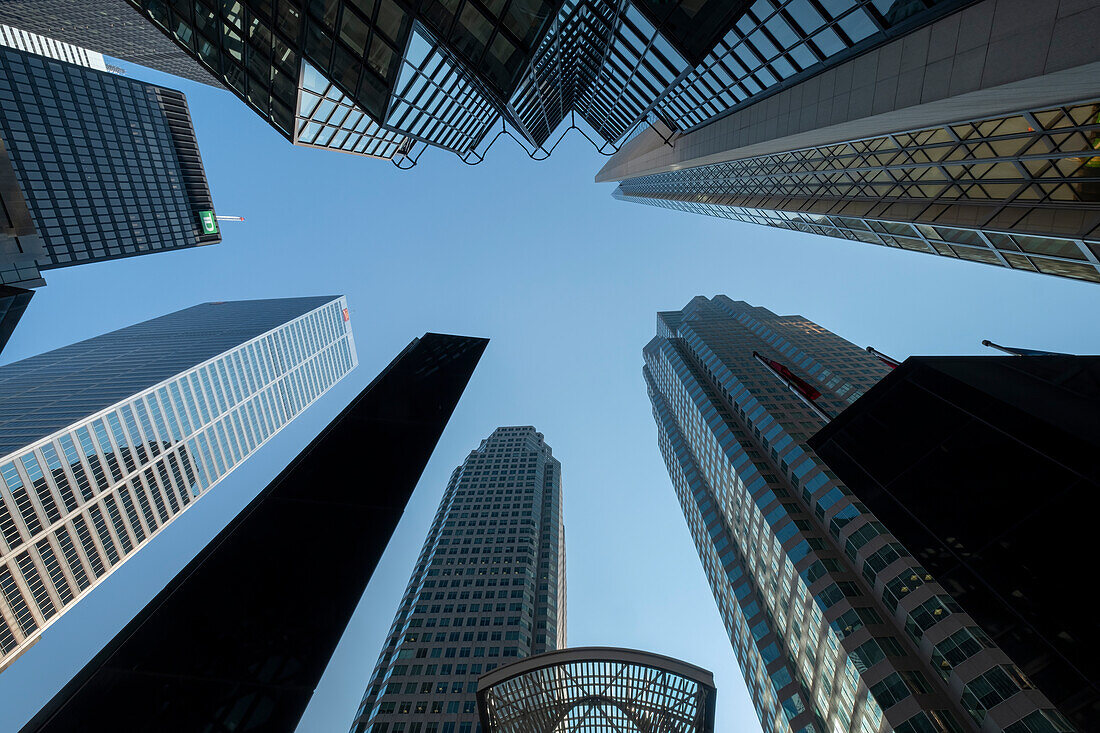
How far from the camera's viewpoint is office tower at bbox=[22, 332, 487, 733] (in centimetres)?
773

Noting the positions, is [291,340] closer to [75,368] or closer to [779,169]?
[75,368]

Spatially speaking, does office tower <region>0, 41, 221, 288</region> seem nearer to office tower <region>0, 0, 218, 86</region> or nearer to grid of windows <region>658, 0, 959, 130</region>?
office tower <region>0, 0, 218, 86</region>

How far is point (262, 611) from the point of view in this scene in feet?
31.3

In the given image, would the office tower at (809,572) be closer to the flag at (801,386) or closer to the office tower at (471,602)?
the flag at (801,386)

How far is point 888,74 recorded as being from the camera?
13.4 m

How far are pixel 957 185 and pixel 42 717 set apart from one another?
37631 mm

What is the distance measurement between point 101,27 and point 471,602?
576 ft

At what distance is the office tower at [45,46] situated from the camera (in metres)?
107

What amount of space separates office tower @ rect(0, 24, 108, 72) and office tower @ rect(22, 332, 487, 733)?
549 ft

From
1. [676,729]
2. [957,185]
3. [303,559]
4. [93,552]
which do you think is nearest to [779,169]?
[957,185]

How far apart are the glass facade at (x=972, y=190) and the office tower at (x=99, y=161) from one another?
122 meters

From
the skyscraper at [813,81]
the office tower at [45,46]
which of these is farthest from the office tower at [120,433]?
the skyscraper at [813,81]

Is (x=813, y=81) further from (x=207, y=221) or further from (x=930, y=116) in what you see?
(x=207, y=221)

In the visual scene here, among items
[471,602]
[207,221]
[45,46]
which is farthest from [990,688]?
[45,46]
